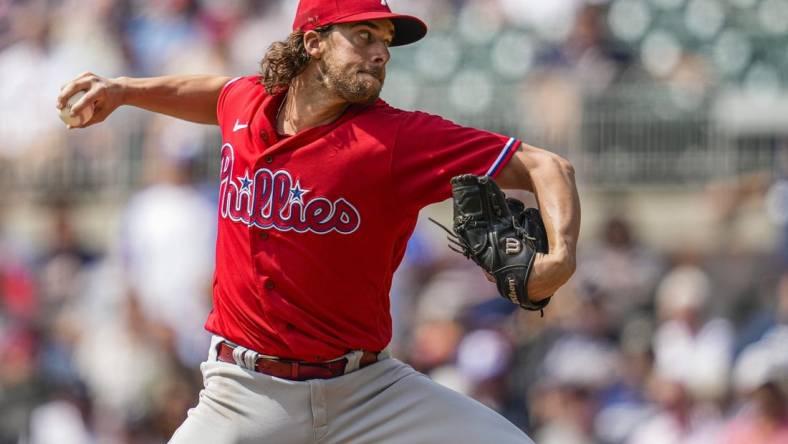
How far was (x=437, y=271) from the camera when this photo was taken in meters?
8.80

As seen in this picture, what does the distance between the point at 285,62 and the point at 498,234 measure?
3.27 feet

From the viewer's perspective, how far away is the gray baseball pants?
4.29 meters

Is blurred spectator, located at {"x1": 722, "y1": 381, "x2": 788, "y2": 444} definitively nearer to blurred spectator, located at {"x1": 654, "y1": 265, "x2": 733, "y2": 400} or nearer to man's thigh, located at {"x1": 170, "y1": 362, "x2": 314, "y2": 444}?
blurred spectator, located at {"x1": 654, "y1": 265, "x2": 733, "y2": 400}

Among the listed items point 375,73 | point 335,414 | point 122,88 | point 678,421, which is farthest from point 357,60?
point 678,421

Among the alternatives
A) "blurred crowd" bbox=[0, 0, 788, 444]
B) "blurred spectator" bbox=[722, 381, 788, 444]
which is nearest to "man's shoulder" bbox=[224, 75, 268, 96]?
"blurred crowd" bbox=[0, 0, 788, 444]

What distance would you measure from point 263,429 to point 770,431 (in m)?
3.56

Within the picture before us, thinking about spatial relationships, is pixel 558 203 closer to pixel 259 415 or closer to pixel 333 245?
pixel 333 245

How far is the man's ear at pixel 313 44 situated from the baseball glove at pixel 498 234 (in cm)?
70

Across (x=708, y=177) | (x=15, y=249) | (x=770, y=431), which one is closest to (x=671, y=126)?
(x=708, y=177)

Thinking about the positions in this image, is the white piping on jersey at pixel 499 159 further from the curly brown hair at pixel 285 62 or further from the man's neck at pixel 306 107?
the curly brown hair at pixel 285 62

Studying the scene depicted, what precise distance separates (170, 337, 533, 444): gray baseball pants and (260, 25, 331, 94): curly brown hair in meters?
0.95

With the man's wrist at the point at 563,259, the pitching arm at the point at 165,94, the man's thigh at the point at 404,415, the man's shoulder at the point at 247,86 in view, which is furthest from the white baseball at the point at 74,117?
the man's wrist at the point at 563,259

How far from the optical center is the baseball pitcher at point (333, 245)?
4266mm

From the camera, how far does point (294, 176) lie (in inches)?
171
